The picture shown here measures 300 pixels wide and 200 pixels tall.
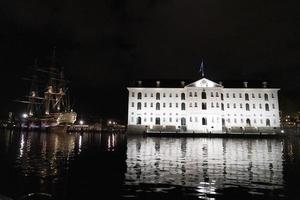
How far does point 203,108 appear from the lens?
73.8 metres

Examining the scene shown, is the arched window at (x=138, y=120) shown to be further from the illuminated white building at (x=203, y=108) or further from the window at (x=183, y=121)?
the window at (x=183, y=121)

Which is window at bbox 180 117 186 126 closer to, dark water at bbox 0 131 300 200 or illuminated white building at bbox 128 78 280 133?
illuminated white building at bbox 128 78 280 133

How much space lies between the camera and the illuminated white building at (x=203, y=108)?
7306 centimetres

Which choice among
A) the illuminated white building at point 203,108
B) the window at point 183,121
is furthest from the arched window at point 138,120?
the window at point 183,121

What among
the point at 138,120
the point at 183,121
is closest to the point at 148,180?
the point at 138,120

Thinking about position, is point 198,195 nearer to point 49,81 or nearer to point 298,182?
point 298,182

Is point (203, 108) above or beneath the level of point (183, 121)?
above

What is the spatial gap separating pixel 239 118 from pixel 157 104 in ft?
80.8

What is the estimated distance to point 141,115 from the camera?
7488 centimetres

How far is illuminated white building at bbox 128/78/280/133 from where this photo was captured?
73062mm

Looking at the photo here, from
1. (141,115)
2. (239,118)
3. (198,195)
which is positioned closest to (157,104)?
(141,115)

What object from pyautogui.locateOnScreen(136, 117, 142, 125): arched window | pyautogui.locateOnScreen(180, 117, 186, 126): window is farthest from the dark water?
pyautogui.locateOnScreen(180, 117, 186, 126): window

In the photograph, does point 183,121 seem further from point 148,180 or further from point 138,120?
point 148,180

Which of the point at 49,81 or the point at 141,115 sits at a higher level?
the point at 49,81
